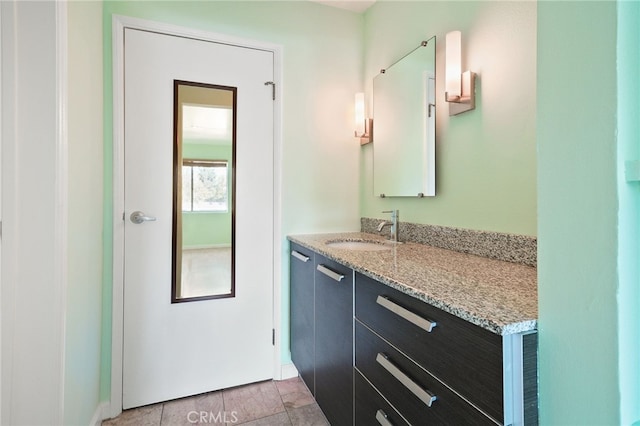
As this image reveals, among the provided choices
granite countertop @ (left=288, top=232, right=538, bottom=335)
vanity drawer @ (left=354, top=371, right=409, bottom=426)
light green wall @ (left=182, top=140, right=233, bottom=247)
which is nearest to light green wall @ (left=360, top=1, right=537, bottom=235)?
granite countertop @ (left=288, top=232, right=538, bottom=335)

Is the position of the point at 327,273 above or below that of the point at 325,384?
above

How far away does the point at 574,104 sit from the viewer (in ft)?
1.91

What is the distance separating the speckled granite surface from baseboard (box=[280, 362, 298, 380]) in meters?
1.08

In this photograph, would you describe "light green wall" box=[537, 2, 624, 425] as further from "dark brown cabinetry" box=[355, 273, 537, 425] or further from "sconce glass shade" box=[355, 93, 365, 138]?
"sconce glass shade" box=[355, 93, 365, 138]

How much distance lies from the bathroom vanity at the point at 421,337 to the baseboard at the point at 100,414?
108 cm

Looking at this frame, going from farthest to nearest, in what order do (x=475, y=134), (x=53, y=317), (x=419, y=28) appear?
(x=419, y=28) → (x=475, y=134) → (x=53, y=317)

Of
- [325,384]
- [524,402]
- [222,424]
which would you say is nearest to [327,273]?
[325,384]

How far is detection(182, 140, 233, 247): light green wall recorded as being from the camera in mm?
1836

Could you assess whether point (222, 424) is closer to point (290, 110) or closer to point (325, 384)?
point (325, 384)

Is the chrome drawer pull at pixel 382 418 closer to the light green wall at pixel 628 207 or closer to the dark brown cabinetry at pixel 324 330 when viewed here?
the dark brown cabinetry at pixel 324 330

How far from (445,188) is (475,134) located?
0.29m

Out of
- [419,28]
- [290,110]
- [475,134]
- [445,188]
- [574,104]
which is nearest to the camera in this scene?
[574,104]

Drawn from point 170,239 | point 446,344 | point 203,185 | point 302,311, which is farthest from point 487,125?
point 170,239

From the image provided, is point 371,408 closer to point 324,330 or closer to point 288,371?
point 324,330
